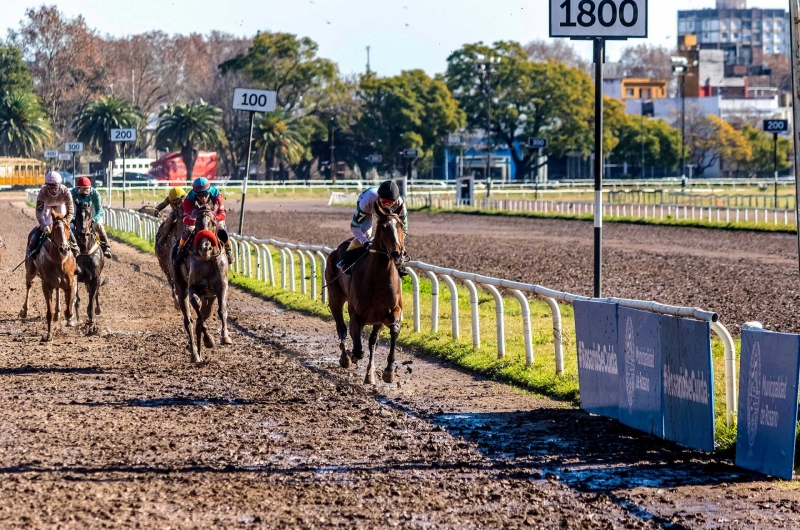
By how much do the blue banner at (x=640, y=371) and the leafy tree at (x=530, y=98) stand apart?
71.1m

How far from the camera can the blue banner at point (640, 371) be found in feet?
29.3

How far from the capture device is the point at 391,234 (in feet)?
34.4

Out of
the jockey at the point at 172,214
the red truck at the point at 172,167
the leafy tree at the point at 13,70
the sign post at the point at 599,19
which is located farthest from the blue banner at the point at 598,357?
the leafy tree at the point at 13,70

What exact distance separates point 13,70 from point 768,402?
3401 inches

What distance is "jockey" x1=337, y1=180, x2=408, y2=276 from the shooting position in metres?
10.6

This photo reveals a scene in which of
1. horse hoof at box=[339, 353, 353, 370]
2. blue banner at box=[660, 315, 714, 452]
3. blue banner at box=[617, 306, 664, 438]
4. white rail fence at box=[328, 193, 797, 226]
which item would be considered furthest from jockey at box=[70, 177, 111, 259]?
white rail fence at box=[328, 193, 797, 226]

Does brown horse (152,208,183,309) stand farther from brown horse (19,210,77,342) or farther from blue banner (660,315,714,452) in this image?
blue banner (660,315,714,452)

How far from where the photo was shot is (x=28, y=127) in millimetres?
82250

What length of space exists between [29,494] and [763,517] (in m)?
4.04

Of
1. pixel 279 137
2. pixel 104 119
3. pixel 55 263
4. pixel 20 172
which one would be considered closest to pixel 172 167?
pixel 104 119

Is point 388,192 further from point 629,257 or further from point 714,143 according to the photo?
point 714,143

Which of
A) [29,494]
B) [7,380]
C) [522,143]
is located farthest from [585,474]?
[522,143]

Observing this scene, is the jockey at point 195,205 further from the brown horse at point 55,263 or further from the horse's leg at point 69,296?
the horse's leg at point 69,296

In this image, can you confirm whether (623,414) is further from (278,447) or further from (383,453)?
(278,447)
